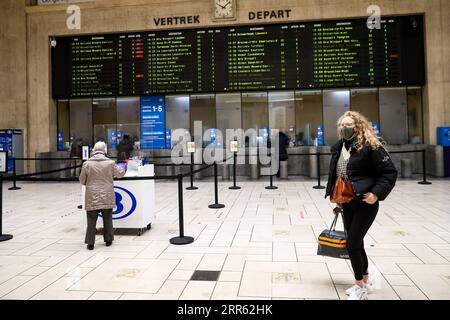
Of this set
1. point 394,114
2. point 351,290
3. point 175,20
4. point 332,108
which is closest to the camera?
point 351,290

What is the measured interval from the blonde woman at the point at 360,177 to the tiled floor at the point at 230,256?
0.42 metres

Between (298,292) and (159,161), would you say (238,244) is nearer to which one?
(298,292)

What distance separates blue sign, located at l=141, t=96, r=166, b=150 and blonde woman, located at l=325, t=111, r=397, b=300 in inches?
418

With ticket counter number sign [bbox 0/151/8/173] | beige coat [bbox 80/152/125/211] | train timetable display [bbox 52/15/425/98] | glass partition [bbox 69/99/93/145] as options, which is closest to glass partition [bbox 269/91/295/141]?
train timetable display [bbox 52/15/425/98]

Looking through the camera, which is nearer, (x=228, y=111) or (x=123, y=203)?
(x=123, y=203)

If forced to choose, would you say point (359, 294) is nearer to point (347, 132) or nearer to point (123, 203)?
point (347, 132)

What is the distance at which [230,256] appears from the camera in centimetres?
448

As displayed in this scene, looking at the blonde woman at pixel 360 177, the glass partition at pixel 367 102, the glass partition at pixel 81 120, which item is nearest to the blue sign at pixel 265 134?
the glass partition at pixel 367 102

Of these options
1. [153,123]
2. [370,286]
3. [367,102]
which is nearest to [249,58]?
[153,123]

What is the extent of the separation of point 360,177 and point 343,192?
0.60ft

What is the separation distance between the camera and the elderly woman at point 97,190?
495cm

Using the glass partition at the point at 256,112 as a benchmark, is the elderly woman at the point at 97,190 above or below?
below

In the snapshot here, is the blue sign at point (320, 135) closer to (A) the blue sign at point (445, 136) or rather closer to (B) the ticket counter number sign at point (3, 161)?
(A) the blue sign at point (445, 136)
